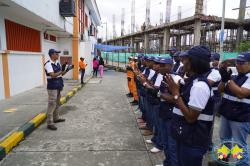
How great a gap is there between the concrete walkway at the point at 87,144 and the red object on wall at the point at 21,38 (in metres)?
2.89

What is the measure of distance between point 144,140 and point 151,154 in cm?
67

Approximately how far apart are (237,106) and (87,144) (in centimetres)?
282

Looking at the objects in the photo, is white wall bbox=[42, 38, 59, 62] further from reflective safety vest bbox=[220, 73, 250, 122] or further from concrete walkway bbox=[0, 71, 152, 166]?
reflective safety vest bbox=[220, 73, 250, 122]

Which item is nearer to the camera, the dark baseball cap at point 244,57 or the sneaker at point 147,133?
the dark baseball cap at point 244,57

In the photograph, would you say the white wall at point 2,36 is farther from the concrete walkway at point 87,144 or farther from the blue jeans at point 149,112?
the blue jeans at point 149,112

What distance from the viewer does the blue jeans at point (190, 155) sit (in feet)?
7.04

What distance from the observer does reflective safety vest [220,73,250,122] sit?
9.75 feet

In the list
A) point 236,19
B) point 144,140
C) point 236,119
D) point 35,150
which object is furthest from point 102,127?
point 236,19

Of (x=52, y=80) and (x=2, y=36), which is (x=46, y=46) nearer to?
(x=2, y=36)

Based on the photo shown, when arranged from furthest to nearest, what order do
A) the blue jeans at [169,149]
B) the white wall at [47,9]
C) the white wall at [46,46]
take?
the white wall at [46,46] → the white wall at [47,9] → the blue jeans at [169,149]

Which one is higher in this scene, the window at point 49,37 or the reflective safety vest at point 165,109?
the window at point 49,37

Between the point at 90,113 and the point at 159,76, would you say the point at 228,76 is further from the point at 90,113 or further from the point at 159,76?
the point at 90,113

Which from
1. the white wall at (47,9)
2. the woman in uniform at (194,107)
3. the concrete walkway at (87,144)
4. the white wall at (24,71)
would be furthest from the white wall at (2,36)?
the woman in uniform at (194,107)

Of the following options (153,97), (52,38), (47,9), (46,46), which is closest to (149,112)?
(153,97)
